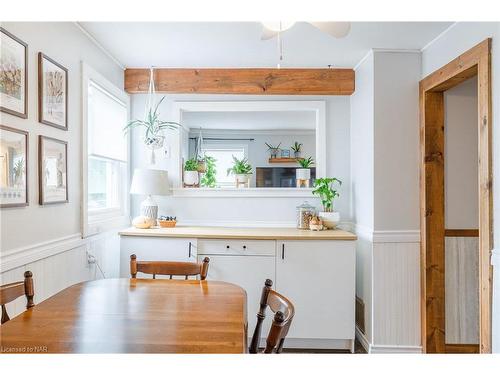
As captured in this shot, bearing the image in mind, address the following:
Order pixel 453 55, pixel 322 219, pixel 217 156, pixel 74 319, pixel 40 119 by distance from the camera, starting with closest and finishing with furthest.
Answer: pixel 74 319 → pixel 40 119 → pixel 453 55 → pixel 322 219 → pixel 217 156

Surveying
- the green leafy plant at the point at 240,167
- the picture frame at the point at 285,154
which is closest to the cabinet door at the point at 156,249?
the green leafy plant at the point at 240,167

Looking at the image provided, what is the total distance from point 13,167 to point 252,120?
2261 millimetres

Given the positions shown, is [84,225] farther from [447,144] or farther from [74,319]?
[447,144]

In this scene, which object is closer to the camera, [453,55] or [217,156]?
[453,55]

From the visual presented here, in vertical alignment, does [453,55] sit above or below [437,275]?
above

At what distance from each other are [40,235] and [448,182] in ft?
9.23

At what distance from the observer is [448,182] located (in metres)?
2.75

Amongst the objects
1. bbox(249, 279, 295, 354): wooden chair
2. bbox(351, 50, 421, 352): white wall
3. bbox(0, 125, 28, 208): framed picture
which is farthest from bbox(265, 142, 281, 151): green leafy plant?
bbox(249, 279, 295, 354): wooden chair

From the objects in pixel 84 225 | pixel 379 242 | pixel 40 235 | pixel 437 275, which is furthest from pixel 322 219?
pixel 40 235

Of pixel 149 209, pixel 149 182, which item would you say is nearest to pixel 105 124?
pixel 149 182

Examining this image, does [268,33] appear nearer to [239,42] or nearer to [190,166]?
[239,42]

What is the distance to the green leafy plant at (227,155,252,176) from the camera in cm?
354

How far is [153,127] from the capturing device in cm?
336

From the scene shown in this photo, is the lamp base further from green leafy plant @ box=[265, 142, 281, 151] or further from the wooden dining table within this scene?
the wooden dining table
